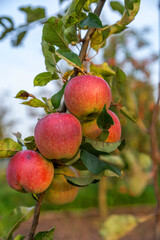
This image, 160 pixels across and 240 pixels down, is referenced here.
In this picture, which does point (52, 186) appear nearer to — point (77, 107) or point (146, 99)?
point (77, 107)

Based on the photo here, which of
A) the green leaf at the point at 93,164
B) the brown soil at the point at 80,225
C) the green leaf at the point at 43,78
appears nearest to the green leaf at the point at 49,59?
the green leaf at the point at 43,78

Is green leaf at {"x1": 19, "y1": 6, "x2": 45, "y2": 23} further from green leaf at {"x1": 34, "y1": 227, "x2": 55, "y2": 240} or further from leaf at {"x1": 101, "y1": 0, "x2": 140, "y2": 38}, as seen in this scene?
green leaf at {"x1": 34, "y1": 227, "x2": 55, "y2": 240}

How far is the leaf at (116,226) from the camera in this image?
378 millimetres

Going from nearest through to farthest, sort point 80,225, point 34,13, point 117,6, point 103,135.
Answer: point 103,135
point 117,6
point 34,13
point 80,225

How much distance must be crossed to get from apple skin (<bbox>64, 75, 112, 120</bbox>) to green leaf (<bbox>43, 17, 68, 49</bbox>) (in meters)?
0.10

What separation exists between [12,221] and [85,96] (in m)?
0.35

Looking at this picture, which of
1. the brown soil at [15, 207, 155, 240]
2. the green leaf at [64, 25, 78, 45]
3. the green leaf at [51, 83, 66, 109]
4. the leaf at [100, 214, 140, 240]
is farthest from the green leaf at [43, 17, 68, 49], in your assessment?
the brown soil at [15, 207, 155, 240]

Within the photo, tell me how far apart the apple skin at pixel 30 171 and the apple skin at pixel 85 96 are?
13cm

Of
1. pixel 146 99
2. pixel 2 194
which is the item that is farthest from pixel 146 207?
pixel 2 194

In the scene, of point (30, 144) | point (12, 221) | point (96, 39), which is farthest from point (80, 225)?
point (96, 39)

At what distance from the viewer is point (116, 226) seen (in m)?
0.40

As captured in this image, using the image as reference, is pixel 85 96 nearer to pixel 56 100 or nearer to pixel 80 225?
pixel 56 100

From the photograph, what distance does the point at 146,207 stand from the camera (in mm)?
5023

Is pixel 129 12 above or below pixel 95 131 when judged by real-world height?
above
